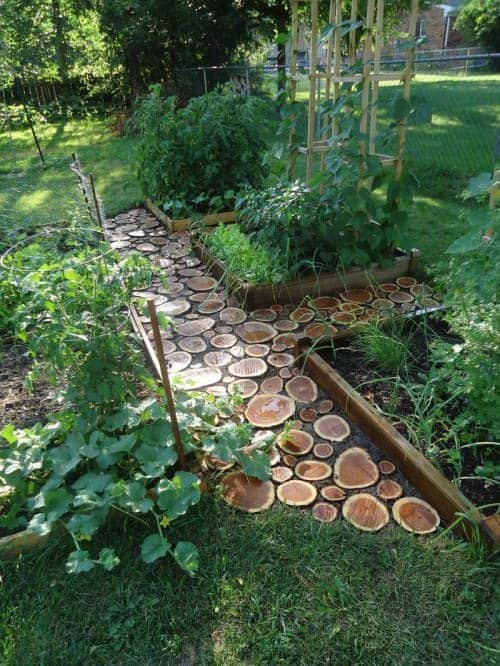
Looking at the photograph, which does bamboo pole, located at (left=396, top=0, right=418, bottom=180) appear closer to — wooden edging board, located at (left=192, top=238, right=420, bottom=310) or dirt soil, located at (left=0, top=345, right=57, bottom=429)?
wooden edging board, located at (left=192, top=238, right=420, bottom=310)

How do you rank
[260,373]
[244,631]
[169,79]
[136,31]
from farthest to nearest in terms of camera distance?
[169,79] < [136,31] < [260,373] < [244,631]

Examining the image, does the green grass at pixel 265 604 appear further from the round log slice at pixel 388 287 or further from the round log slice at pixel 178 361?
the round log slice at pixel 388 287

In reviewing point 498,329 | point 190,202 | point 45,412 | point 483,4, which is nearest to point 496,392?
point 498,329

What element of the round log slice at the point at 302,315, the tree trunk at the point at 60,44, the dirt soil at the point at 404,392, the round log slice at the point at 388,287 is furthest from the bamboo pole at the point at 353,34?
the tree trunk at the point at 60,44

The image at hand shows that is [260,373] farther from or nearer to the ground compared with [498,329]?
nearer to the ground

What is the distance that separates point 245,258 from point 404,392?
5.03 feet

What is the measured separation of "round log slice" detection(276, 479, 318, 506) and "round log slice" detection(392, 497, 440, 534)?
31cm

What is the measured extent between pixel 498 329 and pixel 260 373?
1197 mm

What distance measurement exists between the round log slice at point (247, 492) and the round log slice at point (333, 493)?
20 centimetres

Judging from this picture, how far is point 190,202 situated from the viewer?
4863 mm

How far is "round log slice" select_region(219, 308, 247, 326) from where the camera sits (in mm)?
3165

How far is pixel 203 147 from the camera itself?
15.2 ft

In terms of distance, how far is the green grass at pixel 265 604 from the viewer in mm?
1429

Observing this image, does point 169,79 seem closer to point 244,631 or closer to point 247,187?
point 247,187
